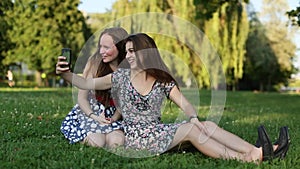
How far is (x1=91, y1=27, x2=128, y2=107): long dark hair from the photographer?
15.0 ft

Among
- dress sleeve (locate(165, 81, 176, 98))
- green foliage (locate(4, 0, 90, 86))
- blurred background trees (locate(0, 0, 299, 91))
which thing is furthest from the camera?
green foliage (locate(4, 0, 90, 86))

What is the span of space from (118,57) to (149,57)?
2.02 ft

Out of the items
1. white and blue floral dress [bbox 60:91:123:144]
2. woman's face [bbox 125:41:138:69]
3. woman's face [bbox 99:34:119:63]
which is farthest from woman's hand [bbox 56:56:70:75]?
white and blue floral dress [bbox 60:91:123:144]

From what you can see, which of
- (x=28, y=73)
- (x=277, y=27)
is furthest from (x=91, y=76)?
(x=28, y=73)

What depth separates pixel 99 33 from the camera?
4703 millimetres

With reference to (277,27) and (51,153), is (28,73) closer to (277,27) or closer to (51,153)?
(277,27)

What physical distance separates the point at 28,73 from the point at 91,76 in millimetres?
46025

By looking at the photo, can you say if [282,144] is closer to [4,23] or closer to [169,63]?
[169,63]

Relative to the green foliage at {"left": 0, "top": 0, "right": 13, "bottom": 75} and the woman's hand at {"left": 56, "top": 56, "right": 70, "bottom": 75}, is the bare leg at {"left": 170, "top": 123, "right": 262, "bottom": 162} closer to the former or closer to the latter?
the woman's hand at {"left": 56, "top": 56, "right": 70, "bottom": 75}

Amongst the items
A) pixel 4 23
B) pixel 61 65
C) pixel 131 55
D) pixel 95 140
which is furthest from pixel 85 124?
pixel 4 23

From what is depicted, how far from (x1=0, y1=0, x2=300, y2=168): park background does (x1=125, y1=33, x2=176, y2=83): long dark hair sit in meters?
0.33

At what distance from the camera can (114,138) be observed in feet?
14.3

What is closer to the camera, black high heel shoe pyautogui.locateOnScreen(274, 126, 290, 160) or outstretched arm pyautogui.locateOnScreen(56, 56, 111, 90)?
black high heel shoe pyautogui.locateOnScreen(274, 126, 290, 160)

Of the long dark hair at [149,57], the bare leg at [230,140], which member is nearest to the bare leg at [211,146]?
the bare leg at [230,140]
